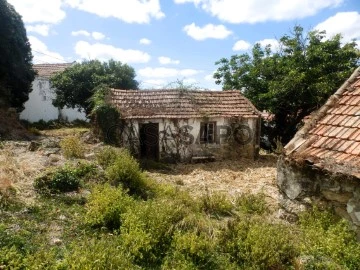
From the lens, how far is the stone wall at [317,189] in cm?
518

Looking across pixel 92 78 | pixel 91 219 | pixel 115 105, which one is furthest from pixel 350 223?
pixel 92 78

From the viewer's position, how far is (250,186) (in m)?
11.5

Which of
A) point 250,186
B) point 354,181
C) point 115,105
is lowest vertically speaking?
A: point 250,186

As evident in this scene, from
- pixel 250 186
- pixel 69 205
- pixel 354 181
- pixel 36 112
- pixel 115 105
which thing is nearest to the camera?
pixel 354 181

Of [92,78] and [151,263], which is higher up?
[92,78]

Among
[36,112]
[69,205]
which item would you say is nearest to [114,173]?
[69,205]

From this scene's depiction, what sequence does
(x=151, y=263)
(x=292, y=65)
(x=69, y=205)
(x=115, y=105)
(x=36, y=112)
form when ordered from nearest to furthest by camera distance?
(x=151, y=263)
(x=69, y=205)
(x=115, y=105)
(x=292, y=65)
(x=36, y=112)

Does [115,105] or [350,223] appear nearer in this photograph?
[350,223]

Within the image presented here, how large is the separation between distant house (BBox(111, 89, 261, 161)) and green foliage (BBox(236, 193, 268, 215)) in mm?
6740

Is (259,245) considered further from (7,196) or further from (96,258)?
(7,196)

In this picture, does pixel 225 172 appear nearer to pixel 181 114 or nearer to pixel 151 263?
pixel 181 114

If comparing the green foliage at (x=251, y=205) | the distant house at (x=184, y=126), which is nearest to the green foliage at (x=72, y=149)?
the distant house at (x=184, y=126)

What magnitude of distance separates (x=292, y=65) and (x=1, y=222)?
15.7 m

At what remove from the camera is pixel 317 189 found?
5742 mm
